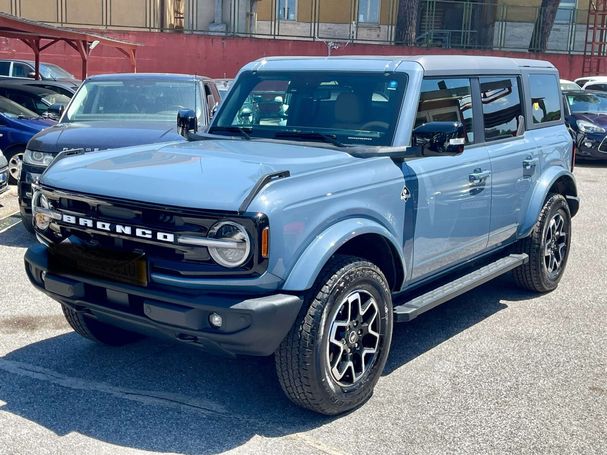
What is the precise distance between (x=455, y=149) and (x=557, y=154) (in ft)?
7.07

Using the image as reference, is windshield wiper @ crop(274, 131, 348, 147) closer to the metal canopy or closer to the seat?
the seat

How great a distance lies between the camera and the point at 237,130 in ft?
17.4

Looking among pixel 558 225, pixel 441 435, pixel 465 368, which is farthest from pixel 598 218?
pixel 441 435

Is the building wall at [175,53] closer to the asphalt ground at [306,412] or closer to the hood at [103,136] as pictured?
the hood at [103,136]

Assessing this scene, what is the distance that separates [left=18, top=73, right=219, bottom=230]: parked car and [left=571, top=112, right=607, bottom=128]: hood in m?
9.27

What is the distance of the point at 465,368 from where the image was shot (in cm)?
489

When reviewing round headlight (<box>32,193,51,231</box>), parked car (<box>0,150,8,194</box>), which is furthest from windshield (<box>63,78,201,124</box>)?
round headlight (<box>32,193,51,231</box>)

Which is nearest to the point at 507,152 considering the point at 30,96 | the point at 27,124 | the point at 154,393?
the point at 154,393

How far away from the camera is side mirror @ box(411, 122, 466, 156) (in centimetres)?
454

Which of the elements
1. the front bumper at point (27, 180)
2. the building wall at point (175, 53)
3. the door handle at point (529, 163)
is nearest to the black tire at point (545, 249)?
the door handle at point (529, 163)

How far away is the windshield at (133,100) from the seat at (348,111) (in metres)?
3.65

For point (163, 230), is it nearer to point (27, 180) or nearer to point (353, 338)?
point (353, 338)

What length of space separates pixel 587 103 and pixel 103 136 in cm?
1219

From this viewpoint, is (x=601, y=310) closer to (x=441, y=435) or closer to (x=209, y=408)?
(x=441, y=435)
